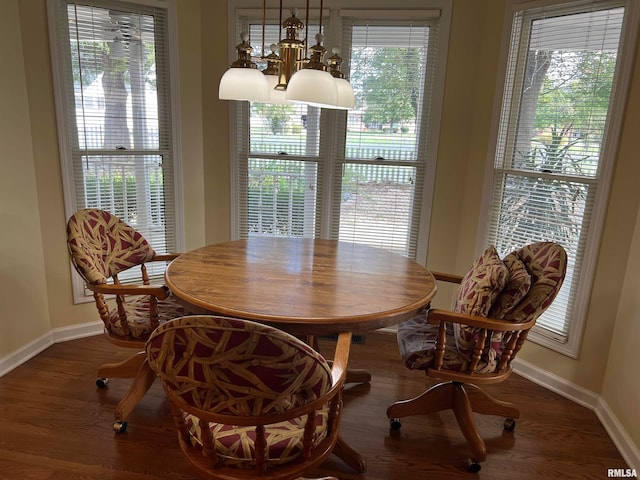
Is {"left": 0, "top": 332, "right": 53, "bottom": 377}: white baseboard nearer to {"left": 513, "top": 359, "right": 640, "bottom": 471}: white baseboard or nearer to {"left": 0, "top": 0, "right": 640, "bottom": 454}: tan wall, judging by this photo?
{"left": 0, "top": 0, "right": 640, "bottom": 454}: tan wall

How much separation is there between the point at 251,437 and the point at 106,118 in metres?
2.34

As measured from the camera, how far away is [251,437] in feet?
4.31

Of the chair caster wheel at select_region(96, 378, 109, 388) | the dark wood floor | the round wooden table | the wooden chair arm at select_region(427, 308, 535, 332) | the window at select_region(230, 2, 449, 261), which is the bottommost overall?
the dark wood floor

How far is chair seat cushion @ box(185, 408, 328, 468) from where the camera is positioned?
128 cm

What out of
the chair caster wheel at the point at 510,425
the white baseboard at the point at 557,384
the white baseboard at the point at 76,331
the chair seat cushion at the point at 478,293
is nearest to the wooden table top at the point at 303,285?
the chair seat cushion at the point at 478,293

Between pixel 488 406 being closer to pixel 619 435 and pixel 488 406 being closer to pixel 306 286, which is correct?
pixel 619 435

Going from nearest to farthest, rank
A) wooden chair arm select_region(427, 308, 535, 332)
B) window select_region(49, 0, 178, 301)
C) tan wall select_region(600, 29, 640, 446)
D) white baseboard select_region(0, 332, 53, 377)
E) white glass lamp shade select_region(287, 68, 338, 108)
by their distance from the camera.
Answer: white glass lamp shade select_region(287, 68, 338, 108)
wooden chair arm select_region(427, 308, 535, 332)
tan wall select_region(600, 29, 640, 446)
white baseboard select_region(0, 332, 53, 377)
window select_region(49, 0, 178, 301)

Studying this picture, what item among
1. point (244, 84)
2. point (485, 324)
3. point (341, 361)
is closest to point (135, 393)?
point (341, 361)

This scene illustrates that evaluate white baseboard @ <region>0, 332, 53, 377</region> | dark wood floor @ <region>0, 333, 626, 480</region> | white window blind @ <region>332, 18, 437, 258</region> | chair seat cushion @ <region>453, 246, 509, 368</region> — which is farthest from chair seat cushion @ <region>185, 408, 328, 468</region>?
white window blind @ <region>332, 18, 437, 258</region>

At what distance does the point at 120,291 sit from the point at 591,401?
2456mm

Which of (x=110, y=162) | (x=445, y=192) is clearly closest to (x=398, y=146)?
(x=445, y=192)

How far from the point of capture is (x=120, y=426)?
204 centimetres

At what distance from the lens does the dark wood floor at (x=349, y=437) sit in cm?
187

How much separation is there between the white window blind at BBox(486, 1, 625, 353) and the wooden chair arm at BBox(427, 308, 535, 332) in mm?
948
